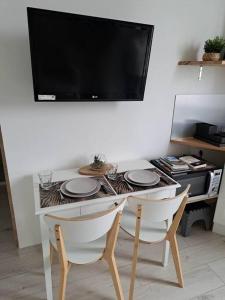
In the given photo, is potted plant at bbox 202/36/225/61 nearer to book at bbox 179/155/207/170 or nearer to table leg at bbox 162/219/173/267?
book at bbox 179/155/207/170

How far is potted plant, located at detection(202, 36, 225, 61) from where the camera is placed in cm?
169

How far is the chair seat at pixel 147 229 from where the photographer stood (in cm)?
142

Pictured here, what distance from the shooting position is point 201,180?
6.17 ft

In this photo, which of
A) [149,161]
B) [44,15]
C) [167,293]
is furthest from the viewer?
[149,161]

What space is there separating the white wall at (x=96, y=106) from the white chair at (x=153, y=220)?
2.10 ft

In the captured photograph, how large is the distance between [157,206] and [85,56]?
101 centimetres

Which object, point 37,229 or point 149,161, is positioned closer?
point 37,229

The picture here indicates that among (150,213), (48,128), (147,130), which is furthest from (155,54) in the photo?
(150,213)

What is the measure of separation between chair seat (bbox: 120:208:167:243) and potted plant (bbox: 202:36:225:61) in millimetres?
1293

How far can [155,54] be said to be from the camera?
174 cm

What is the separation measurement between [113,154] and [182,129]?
711mm

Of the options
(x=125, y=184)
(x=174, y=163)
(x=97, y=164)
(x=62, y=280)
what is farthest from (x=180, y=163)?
(x=62, y=280)

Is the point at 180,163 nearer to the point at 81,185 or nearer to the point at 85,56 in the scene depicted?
the point at 81,185

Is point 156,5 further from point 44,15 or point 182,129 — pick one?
point 182,129
